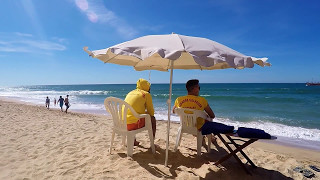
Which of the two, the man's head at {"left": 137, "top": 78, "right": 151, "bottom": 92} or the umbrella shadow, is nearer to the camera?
the umbrella shadow

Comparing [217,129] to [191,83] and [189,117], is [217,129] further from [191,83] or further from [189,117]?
[191,83]

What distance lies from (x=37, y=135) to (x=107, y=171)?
323 cm

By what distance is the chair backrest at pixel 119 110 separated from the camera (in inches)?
134

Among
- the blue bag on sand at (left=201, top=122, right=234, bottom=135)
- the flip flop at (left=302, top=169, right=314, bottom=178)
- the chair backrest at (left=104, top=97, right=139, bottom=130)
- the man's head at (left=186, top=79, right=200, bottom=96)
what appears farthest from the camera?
the man's head at (left=186, top=79, right=200, bottom=96)

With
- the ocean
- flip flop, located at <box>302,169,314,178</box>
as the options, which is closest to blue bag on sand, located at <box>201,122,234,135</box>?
flip flop, located at <box>302,169,314,178</box>

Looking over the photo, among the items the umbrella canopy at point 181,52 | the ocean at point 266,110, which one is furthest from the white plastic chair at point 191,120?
the ocean at point 266,110

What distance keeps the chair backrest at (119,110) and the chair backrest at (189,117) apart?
0.81 meters

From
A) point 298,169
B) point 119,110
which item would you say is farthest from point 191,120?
point 298,169

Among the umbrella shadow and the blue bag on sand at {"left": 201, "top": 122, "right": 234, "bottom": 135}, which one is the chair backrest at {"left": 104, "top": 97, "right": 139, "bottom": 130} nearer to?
the umbrella shadow

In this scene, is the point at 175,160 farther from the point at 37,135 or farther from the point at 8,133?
the point at 8,133

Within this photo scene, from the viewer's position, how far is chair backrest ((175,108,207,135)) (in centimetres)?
361

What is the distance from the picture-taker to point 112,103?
3.58 meters

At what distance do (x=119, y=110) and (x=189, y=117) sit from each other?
1.21 m

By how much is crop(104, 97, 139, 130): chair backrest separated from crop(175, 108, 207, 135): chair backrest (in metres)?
0.81
